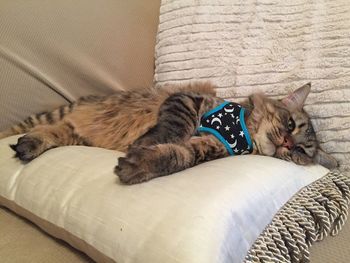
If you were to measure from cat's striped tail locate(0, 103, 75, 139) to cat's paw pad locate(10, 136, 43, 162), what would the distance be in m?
0.32

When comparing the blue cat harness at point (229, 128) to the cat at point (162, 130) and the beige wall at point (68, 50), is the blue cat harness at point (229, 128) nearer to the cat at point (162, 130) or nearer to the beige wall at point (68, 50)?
the cat at point (162, 130)

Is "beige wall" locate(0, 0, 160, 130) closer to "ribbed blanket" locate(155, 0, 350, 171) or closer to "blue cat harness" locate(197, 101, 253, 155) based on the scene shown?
"ribbed blanket" locate(155, 0, 350, 171)

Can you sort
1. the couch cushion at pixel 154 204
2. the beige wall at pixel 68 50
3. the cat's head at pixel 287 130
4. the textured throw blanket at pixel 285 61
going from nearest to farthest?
the couch cushion at pixel 154 204 < the textured throw blanket at pixel 285 61 < the cat's head at pixel 287 130 < the beige wall at pixel 68 50

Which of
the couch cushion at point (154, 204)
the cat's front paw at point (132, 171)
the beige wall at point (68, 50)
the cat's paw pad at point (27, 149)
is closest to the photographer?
the couch cushion at point (154, 204)

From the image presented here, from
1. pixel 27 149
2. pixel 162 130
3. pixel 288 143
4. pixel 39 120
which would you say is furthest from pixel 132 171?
pixel 39 120

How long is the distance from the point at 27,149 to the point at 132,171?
49cm

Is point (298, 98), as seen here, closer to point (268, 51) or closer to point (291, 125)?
point (291, 125)

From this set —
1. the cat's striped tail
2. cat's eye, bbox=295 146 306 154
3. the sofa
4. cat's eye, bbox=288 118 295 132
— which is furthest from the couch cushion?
the cat's striped tail

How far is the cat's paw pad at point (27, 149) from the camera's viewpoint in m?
1.14

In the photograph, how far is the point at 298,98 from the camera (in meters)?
1.28

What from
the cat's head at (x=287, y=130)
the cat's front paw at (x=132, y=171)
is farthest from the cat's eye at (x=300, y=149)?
the cat's front paw at (x=132, y=171)

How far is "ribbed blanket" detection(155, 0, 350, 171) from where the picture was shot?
4.08 feet

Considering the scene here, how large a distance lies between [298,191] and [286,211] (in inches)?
4.6

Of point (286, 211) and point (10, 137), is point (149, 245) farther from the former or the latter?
point (10, 137)
